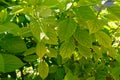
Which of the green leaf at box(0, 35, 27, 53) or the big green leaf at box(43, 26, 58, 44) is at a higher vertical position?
the big green leaf at box(43, 26, 58, 44)

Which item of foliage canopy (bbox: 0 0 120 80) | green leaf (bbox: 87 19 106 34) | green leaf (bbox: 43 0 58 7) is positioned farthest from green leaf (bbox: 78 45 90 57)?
green leaf (bbox: 43 0 58 7)

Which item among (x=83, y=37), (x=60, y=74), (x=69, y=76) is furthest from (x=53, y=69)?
(x=83, y=37)

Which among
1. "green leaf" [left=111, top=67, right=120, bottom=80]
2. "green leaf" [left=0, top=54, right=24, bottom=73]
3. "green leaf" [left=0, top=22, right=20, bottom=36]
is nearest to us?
"green leaf" [left=0, top=22, right=20, bottom=36]

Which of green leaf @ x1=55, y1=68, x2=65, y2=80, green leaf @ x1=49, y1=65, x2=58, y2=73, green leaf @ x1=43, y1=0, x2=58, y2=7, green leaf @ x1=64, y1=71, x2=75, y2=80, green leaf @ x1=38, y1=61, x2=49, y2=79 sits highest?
green leaf @ x1=43, y1=0, x2=58, y2=7

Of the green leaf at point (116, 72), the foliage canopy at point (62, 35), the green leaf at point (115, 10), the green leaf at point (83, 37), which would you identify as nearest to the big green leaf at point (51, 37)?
the foliage canopy at point (62, 35)

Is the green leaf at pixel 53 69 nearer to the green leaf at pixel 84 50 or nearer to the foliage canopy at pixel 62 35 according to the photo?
the foliage canopy at pixel 62 35

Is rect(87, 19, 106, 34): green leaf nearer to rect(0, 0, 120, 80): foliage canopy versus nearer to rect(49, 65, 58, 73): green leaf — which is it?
rect(0, 0, 120, 80): foliage canopy

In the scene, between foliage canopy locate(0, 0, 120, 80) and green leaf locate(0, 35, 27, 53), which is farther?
green leaf locate(0, 35, 27, 53)
